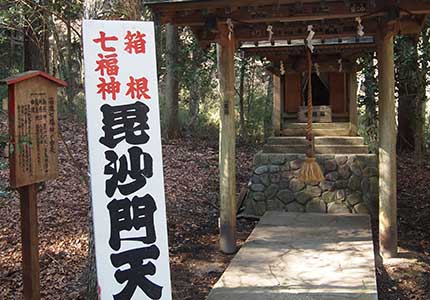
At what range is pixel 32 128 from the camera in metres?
3.75

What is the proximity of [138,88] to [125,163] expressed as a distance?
492 millimetres

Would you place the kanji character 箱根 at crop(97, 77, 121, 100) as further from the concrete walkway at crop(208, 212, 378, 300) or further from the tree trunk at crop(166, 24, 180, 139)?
the tree trunk at crop(166, 24, 180, 139)

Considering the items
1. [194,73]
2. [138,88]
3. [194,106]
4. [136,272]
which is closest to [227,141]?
[138,88]

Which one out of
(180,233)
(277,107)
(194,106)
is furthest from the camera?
(194,106)

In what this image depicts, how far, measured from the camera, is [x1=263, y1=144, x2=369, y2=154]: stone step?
8492 millimetres

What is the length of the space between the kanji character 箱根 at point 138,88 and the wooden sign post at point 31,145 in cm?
99

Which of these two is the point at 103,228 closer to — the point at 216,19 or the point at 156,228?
the point at 156,228

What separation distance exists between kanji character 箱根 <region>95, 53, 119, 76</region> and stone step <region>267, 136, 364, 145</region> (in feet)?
19.5

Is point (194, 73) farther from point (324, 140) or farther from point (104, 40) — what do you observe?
point (104, 40)

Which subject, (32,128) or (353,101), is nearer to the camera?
(32,128)

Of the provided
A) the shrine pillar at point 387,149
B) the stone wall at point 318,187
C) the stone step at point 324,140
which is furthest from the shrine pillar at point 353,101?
the shrine pillar at point 387,149

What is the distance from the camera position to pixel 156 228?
3.10 metres

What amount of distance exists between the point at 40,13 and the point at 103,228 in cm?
603

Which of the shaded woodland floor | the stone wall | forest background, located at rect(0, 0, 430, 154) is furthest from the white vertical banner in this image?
the stone wall
